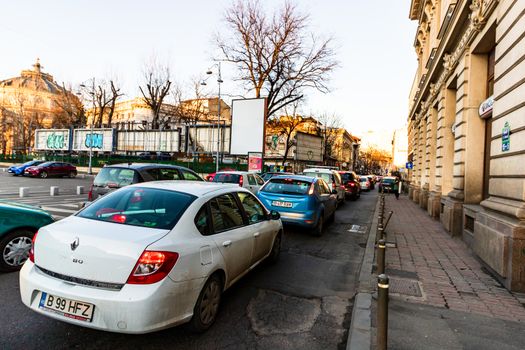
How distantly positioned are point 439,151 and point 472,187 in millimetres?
4646

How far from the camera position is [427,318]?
12.8ft

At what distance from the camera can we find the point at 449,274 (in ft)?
19.0

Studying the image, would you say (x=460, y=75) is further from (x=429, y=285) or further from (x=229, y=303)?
(x=229, y=303)

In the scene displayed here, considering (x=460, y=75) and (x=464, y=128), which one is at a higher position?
(x=460, y=75)

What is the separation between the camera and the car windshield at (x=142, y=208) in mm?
3344

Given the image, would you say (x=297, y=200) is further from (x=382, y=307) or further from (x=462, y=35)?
(x=462, y=35)

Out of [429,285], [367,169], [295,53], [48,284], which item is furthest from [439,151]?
[367,169]

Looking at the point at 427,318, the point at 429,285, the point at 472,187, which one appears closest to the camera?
the point at 427,318

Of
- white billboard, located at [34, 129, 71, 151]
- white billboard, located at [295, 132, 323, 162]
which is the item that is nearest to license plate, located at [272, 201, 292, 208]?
white billboard, located at [295, 132, 323, 162]

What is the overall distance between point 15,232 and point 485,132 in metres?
10.7

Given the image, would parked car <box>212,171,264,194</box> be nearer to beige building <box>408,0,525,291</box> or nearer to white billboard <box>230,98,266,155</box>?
beige building <box>408,0,525,291</box>

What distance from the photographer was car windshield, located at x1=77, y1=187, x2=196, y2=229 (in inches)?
132

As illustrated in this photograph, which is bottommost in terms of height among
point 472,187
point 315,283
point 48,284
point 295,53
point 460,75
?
point 315,283

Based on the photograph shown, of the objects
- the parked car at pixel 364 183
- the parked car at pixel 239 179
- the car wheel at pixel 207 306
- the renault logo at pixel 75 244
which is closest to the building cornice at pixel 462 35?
the car wheel at pixel 207 306
